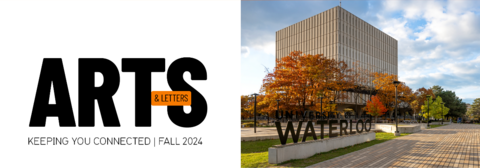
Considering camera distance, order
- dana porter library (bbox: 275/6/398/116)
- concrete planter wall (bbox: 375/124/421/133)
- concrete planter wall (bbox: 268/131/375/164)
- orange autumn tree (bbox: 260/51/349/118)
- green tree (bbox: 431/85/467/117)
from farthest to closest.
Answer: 1. green tree (bbox: 431/85/467/117)
2. dana porter library (bbox: 275/6/398/116)
3. orange autumn tree (bbox: 260/51/349/118)
4. concrete planter wall (bbox: 375/124/421/133)
5. concrete planter wall (bbox: 268/131/375/164)

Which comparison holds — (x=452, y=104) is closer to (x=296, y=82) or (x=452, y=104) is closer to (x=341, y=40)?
(x=341, y=40)

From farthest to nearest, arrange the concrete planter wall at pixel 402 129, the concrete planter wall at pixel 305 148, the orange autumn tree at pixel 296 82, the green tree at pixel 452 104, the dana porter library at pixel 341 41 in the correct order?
the green tree at pixel 452 104, the dana porter library at pixel 341 41, the orange autumn tree at pixel 296 82, the concrete planter wall at pixel 402 129, the concrete planter wall at pixel 305 148

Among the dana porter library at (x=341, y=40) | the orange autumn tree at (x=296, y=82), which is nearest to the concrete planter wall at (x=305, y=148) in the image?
the orange autumn tree at (x=296, y=82)

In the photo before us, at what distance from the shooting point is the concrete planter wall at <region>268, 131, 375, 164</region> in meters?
9.10

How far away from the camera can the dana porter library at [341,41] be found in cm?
6238

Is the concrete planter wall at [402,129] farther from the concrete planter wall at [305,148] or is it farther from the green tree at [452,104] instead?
the green tree at [452,104]

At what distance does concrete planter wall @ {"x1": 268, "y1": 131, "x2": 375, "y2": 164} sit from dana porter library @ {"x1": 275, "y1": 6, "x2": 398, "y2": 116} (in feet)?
148

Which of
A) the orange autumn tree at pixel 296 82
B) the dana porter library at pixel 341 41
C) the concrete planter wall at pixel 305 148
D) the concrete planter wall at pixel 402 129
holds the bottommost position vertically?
the concrete planter wall at pixel 402 129

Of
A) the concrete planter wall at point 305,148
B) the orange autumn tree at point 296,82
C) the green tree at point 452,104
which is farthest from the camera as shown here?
the green tree at point 452,104

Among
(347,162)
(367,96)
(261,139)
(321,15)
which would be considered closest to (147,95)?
(347,162)

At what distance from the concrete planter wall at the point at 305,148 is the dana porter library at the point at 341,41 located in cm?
4524

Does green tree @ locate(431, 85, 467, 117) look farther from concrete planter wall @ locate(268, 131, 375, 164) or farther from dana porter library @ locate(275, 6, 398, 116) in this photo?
concrete planter wall @ locate(268, 131, 375, 164)

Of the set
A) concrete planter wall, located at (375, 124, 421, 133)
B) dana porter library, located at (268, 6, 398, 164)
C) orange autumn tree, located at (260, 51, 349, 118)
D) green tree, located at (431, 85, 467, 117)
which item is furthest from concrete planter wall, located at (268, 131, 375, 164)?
green tree, located at (431, 85, 467, 117)

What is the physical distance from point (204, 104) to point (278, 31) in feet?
238
